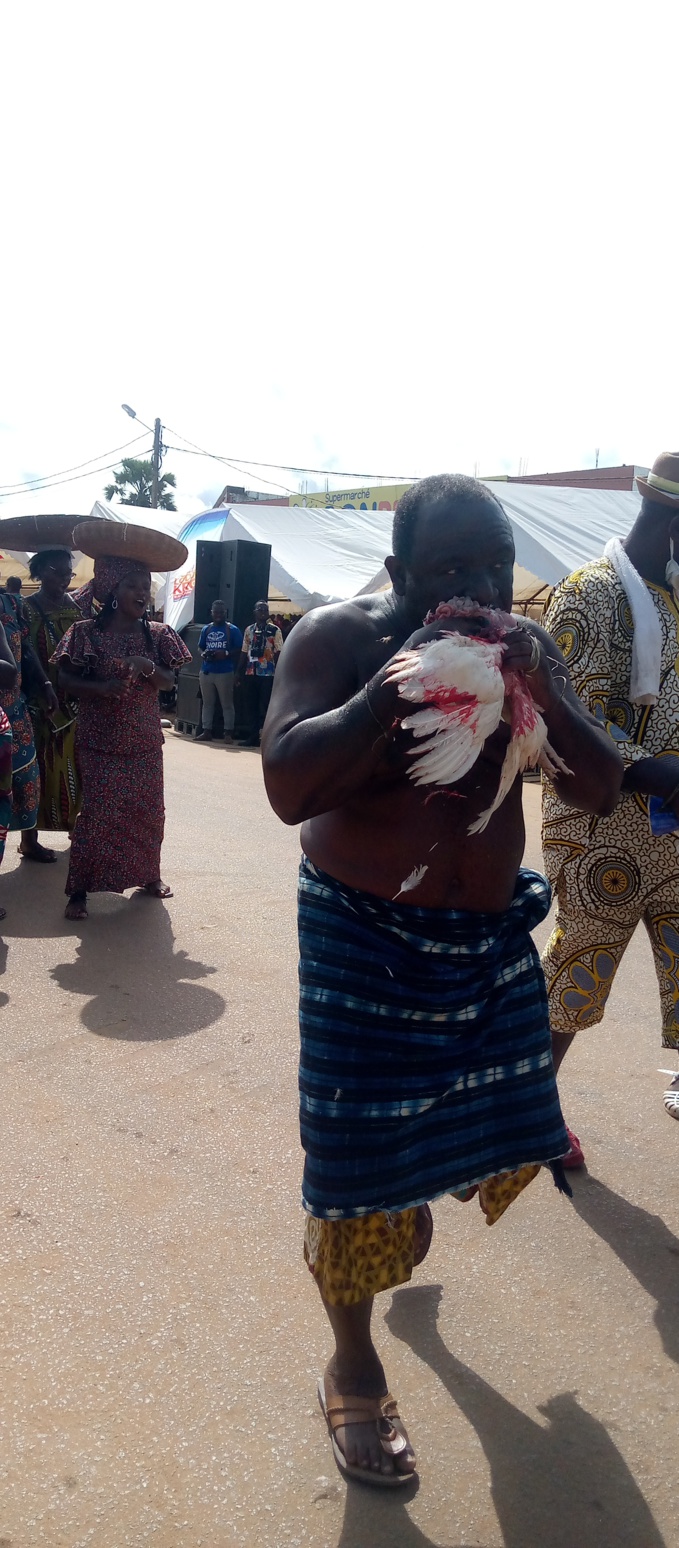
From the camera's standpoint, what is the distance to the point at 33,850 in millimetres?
6750

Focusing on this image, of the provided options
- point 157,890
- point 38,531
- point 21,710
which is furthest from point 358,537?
point 157,890

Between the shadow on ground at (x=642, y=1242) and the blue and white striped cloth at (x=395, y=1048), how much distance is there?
69 cm

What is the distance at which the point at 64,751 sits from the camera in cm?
655

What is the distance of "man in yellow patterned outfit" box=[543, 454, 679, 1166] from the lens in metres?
2.68

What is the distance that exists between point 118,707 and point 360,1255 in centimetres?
390

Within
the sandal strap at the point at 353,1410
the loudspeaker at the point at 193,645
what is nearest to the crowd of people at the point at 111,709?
the sandal strap at the point at 353,1410

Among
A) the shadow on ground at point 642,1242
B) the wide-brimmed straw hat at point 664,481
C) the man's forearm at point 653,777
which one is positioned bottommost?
the shadow on ground at point 642,1242

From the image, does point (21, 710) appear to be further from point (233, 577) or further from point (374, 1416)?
point (233, 577)

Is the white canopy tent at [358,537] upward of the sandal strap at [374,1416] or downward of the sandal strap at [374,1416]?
upward

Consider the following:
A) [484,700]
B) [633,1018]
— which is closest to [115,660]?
[633,1018]

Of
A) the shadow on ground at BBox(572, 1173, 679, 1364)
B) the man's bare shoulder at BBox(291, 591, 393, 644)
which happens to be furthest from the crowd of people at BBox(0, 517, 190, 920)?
the man's bare shoulder at BBox(291, 591, 393, 644)

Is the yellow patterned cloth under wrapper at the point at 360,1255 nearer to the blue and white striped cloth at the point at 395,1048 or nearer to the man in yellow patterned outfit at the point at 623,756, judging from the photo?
the blue and white striped cloth at the point at 395,1048

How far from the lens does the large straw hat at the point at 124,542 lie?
5.23 metres

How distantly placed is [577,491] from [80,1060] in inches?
489
